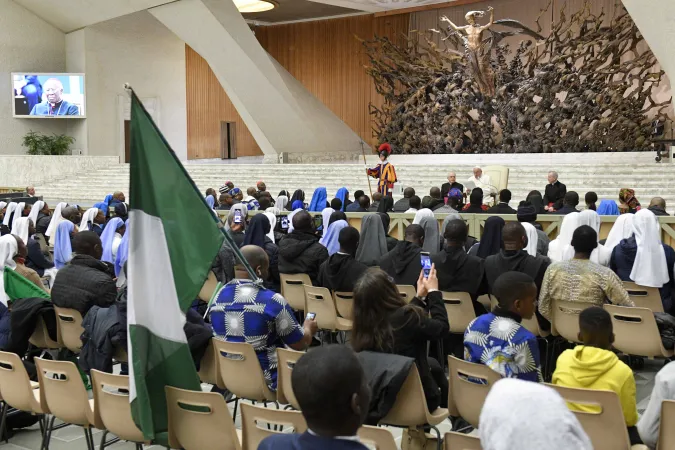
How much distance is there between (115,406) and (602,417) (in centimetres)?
216

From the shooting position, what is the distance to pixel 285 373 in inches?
152

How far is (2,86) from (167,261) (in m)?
23.8

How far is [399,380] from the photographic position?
3.28 metres

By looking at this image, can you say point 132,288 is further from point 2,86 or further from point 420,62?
point 2,86

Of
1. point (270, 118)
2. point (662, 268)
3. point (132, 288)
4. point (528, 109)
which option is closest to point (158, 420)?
point (132, 288)

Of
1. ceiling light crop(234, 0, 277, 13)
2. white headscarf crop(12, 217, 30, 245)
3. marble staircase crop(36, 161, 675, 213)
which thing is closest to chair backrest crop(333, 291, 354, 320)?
white headscarf crop(12, 217, 30, 245)

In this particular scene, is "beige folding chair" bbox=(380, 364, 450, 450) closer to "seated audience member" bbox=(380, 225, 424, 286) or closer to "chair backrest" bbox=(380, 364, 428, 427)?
"chair backrest" bbox=(380, 364, 428, 427)

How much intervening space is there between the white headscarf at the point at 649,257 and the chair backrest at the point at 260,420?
3612mm

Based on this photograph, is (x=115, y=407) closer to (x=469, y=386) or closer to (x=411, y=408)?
(x=411, y=408)

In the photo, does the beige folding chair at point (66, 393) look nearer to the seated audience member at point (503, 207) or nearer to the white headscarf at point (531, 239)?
the white headscarf at point (531, 239)

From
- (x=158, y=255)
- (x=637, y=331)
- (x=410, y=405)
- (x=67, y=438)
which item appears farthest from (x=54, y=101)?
(x=410, y=405)

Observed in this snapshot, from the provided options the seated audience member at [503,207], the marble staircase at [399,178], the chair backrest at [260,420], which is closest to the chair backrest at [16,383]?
the chair backrest at [260,420]

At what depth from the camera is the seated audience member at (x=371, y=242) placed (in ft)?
23.6

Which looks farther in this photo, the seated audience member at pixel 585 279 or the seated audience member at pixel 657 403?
the seated audience member at pixel 585 279
